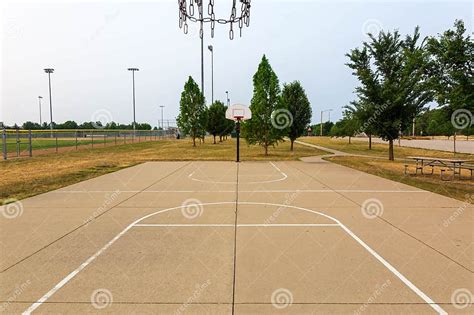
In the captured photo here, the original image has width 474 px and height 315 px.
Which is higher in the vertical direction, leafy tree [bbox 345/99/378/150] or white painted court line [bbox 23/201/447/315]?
leafy tree [bbox 345/99/378/150]

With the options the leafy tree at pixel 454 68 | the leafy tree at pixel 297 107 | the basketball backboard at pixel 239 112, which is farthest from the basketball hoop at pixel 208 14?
the leafy tree at pixel 297 107

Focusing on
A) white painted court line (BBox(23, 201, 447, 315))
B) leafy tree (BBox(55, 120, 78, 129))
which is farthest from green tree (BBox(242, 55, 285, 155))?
leafy tree (BBox(55, 120, 78, 129))

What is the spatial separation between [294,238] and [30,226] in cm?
508

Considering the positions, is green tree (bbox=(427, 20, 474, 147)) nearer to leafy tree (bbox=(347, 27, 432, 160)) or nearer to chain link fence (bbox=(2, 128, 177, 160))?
leafy tree (bbox=(347, 27, 432, 160))

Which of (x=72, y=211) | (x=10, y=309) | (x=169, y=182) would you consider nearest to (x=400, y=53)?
(x=169, y=182)

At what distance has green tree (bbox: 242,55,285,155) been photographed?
26.5 metres

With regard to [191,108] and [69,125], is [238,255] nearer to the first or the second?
[191,108]

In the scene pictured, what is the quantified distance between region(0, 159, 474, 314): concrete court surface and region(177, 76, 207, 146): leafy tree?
30.8m

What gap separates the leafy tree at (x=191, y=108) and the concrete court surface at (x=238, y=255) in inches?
1212

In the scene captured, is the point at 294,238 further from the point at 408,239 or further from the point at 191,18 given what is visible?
the point at 191,18

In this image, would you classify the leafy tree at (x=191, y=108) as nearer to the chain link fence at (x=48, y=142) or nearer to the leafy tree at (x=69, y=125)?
the chain link fence at (x=48, y=142)

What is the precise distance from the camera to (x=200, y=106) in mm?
40281

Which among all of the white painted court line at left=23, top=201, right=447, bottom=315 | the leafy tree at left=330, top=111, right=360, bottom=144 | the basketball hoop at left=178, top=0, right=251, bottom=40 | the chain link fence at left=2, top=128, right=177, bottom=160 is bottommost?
the white painted court line at left=23, top=201, right=447, bottom=315

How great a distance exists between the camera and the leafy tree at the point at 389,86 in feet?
75.4
